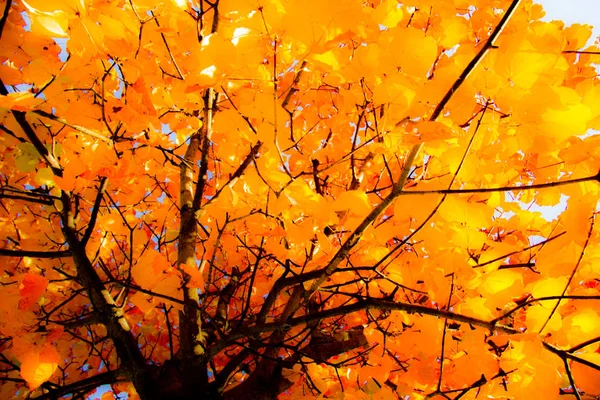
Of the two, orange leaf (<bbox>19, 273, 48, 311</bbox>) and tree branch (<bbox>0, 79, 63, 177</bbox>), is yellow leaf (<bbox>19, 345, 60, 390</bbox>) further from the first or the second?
tree branch (<bbox>0, 79, 63, 177</bbox>)

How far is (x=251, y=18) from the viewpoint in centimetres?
125

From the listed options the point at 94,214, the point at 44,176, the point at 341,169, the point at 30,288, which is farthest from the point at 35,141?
the point at 341,169

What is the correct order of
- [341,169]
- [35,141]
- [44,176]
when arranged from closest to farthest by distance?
[44,176] → [35,141] → [341,169]

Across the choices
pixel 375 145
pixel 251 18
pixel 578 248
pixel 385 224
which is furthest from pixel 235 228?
pixel 578 248

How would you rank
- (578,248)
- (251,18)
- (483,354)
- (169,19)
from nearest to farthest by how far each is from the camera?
(251,18), (578,248), (483,354), (169,19)

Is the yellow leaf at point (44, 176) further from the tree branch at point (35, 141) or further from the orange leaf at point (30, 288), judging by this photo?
the orange leaf at point (30, 288)

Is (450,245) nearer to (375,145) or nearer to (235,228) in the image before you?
(375,145)

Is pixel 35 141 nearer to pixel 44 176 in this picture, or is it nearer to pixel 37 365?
pixel 44 176

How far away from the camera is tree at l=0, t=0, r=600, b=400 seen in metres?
1.25

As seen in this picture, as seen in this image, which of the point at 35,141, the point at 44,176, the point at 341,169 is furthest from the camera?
the point at 341,169

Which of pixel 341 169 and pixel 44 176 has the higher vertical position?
pixel 44 176

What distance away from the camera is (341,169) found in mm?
2869

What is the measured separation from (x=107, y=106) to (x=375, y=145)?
1.45 metres

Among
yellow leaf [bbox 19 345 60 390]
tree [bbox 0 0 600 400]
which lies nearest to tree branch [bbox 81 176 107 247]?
tree [bbox 0 0 600 400]
